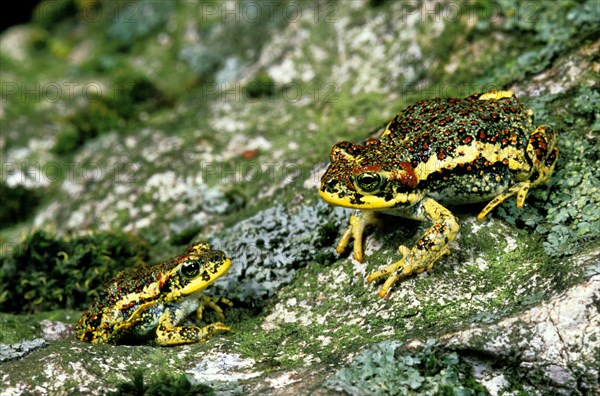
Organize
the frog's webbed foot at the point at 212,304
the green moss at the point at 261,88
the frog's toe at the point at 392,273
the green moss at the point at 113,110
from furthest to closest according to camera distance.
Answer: the green moss at the point at 113,110 < the green moss at the point at 261,88 < the frog's webbed foot at the point at 212,304 < the frog's toe at the point at 392,273

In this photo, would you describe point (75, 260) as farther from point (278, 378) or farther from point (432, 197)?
point (432, 197)

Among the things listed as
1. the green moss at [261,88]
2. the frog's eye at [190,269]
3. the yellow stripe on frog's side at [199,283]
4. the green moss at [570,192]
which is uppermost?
the green moss at [261,88]

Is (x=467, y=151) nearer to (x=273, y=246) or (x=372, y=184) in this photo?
(x=372, y=184)

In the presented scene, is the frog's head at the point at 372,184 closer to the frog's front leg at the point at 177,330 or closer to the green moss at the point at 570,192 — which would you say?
the green moss at the point at 570,192

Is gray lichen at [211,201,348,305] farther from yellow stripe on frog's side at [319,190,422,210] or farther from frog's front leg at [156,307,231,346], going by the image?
yellow stripe on frog's side at [319,190,422,210]

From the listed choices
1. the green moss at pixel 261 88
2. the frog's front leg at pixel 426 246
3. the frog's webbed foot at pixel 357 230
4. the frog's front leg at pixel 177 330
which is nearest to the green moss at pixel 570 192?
the frog's front leg at pixel 426 246

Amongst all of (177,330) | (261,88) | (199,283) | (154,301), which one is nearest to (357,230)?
(199,283)

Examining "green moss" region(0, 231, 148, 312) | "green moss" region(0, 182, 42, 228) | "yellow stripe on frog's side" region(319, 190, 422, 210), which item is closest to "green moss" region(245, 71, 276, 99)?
"green moss" region(0, 231, 148, 312)

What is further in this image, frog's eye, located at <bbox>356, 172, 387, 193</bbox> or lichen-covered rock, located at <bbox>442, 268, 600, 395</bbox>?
frog's eye, located at <bbox>356, 172, 387, 193</bbox>
